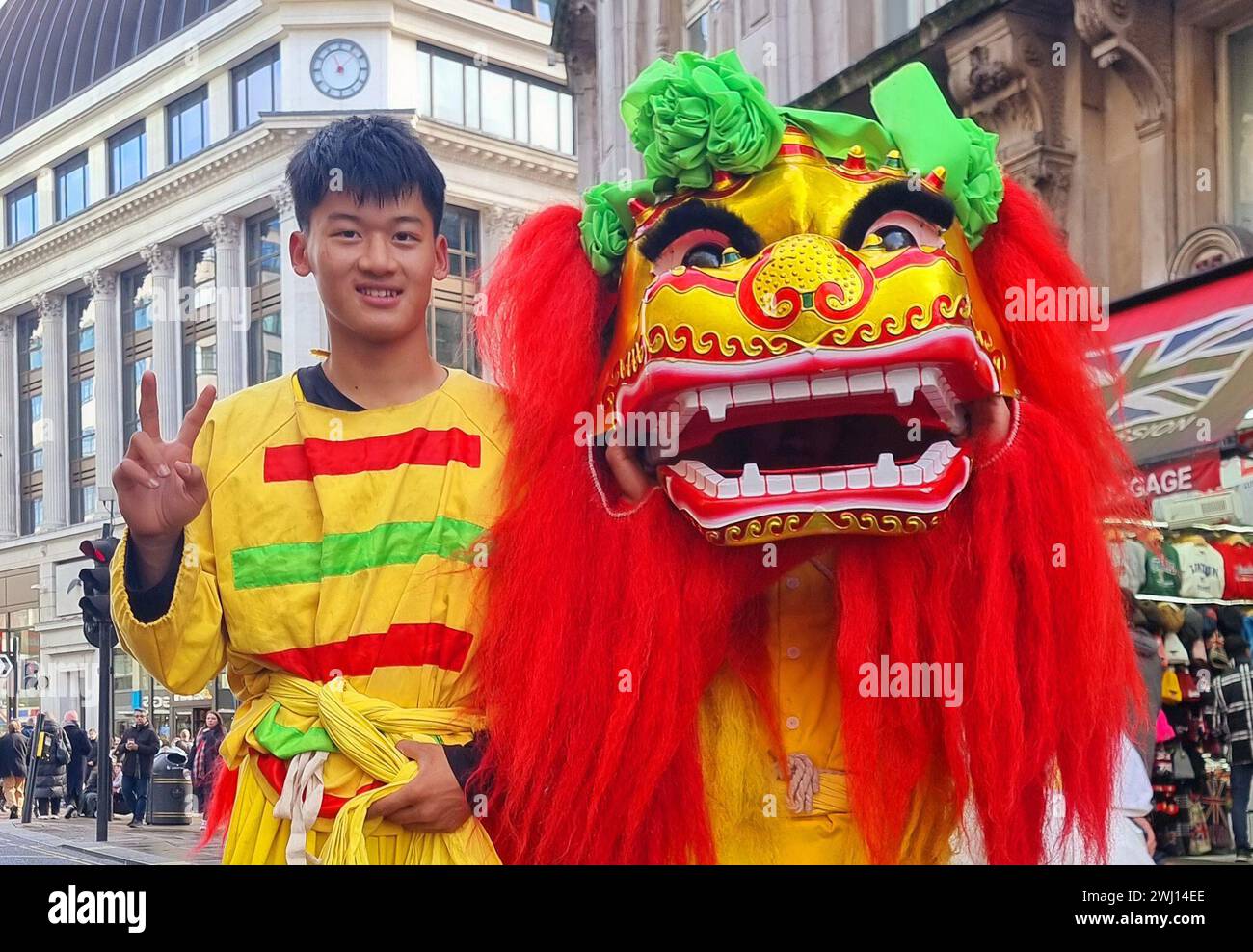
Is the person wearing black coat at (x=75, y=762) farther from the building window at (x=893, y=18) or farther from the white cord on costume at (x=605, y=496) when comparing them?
the white cord on costume at (x=605, y=496)

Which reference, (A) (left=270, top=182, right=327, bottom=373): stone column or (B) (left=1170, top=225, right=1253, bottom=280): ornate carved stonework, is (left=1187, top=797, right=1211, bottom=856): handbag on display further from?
(A) (left=270, top=182, right=327, bottom=373): stone column

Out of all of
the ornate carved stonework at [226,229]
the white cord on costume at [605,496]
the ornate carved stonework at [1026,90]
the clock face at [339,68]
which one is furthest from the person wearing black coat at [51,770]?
the white cord on costume at [605,496]

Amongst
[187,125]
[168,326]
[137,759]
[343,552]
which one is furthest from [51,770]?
[343,552]

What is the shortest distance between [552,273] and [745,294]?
1.31ft

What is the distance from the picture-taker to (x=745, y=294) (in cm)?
209

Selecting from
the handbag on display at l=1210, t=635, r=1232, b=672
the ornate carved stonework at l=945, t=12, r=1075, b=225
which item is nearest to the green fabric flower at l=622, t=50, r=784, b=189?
the handbag on display at l=1210, t=635, r=1232, b=672

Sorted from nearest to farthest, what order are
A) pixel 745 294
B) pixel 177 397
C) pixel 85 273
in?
pixel 745 294 → pixel 177 397 → pixel 85 273

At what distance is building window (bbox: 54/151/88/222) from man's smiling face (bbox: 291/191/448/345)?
7041mm

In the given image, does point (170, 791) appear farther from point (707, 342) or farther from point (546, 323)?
point (707, 342)

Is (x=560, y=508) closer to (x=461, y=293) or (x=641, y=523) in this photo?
(x=641, y=523)

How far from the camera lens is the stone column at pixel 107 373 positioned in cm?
1011

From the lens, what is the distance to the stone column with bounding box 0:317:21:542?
9180 mm

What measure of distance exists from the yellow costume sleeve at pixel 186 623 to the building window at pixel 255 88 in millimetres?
5099
